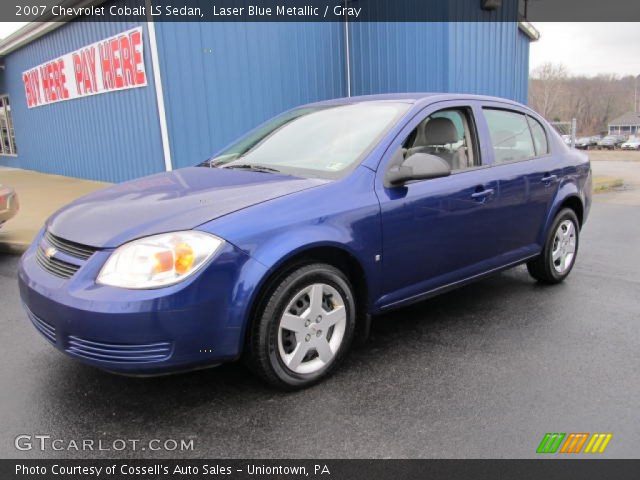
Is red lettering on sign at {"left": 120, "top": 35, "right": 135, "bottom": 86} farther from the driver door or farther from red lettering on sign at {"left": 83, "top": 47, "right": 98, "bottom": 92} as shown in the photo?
the driver door

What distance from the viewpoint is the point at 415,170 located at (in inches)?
128

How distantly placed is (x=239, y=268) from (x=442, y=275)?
1631 mm

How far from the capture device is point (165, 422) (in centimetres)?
278

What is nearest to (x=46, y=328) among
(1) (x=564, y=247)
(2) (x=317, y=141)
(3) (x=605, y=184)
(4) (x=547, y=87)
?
(2) (x=317, y=141)

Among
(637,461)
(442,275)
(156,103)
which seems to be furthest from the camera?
(156,103)

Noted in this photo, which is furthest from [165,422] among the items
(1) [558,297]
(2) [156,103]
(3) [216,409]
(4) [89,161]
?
(4) [89,161]

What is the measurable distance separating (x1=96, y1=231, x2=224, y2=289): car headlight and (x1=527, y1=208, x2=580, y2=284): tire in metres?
3.23

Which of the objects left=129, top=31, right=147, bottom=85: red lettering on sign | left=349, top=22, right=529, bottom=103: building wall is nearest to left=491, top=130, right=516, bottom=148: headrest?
left=349, top=22, right=529, bottom=103: building wall

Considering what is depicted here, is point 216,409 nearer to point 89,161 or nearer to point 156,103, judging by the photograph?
point 156,103

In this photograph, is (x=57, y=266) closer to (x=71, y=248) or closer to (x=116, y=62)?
(x=71, y=248)

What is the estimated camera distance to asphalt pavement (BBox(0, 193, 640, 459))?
2.60 metres

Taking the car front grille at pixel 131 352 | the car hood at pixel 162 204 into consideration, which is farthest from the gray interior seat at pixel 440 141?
the car front grille at pixel 131 352

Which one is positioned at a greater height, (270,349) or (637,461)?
(270,349)

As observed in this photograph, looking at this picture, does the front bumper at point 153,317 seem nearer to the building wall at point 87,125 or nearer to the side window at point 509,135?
the side window at point 509,135
